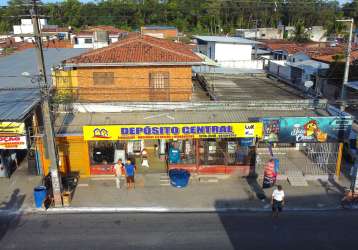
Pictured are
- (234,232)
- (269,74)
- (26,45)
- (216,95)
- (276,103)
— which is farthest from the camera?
(26,45)

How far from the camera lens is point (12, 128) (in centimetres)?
1898

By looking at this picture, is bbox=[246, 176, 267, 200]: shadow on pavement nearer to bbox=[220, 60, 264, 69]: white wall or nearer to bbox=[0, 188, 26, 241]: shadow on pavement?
bbox=[0, 188, 26, 241]: shadow on pavement

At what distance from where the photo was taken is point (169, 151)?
21672 mm

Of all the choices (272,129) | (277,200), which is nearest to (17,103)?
(272,129)

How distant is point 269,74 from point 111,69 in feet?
55.9

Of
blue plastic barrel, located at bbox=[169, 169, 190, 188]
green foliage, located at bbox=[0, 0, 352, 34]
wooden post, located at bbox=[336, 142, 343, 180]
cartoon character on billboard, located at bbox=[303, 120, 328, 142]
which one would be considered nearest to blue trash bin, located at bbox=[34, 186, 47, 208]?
blue plastic barrel, located at bbox=[169, 169, 190, 188]

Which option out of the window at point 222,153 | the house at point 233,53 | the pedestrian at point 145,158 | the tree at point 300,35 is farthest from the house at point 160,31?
the window at point 222,153

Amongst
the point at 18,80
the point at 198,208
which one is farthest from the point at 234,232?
the point at 18,80

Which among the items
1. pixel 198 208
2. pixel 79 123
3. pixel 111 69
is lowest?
pixel 198 208

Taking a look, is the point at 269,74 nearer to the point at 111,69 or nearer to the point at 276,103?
the point at 276,103

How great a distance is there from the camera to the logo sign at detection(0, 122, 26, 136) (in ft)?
62.0

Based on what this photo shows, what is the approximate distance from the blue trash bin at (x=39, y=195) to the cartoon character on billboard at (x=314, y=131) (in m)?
13.9

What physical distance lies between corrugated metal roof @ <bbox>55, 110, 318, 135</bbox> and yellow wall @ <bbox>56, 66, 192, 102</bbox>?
80.4 inches

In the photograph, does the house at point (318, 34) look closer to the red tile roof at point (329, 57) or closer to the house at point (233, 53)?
the red tile roof at point (329, 57)
